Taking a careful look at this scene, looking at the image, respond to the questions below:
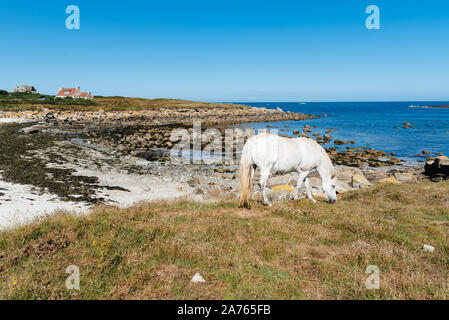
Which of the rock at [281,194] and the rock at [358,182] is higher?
the rock at [281,194]

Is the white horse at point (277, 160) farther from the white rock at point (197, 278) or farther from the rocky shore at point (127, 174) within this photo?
the white rock at point (197, 278)

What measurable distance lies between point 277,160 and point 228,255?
5.38m

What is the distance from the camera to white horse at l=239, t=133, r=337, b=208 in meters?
10.2

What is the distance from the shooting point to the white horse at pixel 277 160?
10219 millimetres

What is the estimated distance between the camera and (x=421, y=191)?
43.1 feet

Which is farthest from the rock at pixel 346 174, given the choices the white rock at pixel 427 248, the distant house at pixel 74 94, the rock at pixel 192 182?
the distant house at pixel 74 94

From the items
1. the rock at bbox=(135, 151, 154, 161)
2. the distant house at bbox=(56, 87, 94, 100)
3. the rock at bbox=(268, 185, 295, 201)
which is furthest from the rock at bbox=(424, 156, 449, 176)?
the distant house at bbox=(56, 87, 94, 100)

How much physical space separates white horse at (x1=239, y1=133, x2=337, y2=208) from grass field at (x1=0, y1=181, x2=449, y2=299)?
1.46 metres

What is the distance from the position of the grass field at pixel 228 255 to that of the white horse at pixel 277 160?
1.46 meters

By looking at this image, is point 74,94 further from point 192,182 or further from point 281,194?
point 281,194

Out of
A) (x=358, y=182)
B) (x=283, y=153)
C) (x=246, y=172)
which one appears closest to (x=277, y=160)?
(x=283, y=153)

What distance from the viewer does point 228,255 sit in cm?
632

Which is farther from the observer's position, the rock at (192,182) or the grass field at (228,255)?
the rock at (192,182)
